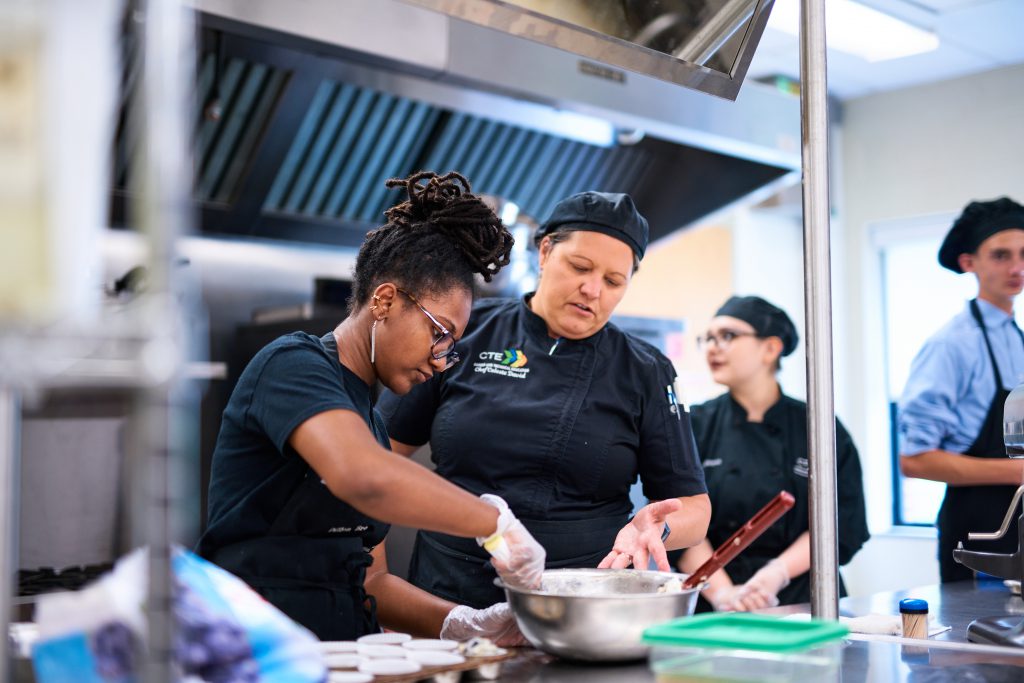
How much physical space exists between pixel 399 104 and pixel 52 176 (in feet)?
8.72

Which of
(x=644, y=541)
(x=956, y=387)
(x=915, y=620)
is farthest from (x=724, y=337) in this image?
(x=644, y=541)

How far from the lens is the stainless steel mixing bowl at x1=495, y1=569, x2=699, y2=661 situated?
127cm

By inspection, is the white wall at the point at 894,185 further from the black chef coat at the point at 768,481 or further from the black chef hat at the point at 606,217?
the black chef hat at the point at 606,217

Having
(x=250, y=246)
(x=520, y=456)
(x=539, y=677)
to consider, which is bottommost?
(x=539, y=677)

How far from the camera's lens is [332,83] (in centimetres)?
293

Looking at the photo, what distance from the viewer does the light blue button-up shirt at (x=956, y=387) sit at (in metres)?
2.72

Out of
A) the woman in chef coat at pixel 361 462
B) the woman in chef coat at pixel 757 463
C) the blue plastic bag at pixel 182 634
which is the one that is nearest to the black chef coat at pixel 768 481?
the woman in chef coat at pixel 757 463

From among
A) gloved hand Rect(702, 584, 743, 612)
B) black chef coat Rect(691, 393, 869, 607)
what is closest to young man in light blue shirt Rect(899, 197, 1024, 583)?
black chef coat Rect(691, 393, 869, 607)

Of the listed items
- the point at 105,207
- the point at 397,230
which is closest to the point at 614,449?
the point at 397,230

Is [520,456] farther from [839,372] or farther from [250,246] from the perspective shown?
[839,372]

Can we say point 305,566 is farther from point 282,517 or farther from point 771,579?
point 771,579

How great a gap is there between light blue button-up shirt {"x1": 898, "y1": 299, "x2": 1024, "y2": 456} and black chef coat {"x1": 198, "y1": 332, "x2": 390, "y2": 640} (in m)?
1.80

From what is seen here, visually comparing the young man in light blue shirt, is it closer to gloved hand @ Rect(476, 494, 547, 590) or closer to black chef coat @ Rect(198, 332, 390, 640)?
gloved hand @ Rect(476, 494, 547, 590)

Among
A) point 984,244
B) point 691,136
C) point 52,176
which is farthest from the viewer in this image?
point 691,136
